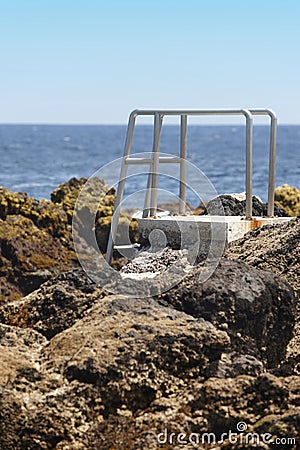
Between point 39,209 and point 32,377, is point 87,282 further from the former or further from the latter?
point 39,209

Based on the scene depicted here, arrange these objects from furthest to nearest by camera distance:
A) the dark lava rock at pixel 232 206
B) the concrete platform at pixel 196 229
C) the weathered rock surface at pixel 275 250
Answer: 1. the dark lava rock at pixel 232 206
2. the concrete platform at pixel 196 229
3. the weathered rock surface at pixel 275 250

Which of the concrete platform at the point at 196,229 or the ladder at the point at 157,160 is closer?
the concrete platform at the point at 196,229

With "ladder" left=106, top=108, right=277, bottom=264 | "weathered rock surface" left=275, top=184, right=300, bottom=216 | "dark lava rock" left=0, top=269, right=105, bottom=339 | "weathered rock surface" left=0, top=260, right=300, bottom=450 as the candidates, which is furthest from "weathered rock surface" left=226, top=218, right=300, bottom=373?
"weathered rock surface" left=275, top=184, right=300, bottom=216

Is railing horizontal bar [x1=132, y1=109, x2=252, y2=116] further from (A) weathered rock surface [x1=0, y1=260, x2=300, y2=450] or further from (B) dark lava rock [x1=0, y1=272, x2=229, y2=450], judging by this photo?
(B) dark lava rock [x1=0, y1=272, x2=229, y2=450]

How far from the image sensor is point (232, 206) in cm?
793

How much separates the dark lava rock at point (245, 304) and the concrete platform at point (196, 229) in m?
1.31

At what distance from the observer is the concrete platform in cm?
672

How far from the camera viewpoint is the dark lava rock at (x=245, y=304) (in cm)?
499

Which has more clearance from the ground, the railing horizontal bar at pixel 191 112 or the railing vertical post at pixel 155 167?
the railing horizontal bar at pixel 191 112

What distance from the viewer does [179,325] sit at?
184 inches

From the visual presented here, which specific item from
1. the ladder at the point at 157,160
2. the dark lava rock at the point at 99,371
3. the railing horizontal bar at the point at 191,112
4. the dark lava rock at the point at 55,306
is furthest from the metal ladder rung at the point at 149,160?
the dark lava rock at the point at 99,371

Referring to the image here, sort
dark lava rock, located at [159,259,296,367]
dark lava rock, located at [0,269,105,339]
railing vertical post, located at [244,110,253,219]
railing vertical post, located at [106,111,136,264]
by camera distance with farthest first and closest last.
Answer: railing vertical post, located at [106,111,136,264] < railing vertical post, located at [244,110,253,219] < dark lava rock, located at [0,269,105,339] < dark lava rock, located at [159,259,296,367]

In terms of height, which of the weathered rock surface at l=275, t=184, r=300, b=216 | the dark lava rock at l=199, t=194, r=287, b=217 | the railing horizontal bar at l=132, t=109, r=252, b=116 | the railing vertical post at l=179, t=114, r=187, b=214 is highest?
the railing horizontal bar at l=132, t=109, r=252, b=116

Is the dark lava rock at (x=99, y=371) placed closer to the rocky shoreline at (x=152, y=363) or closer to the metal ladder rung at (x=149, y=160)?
the rocky shoreline at (x=152, y=363)
